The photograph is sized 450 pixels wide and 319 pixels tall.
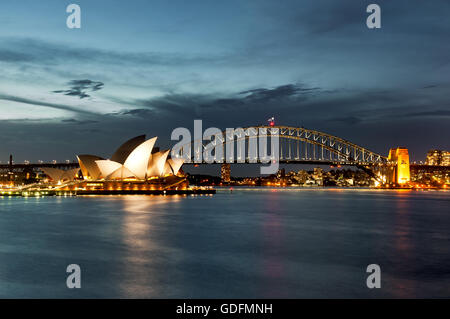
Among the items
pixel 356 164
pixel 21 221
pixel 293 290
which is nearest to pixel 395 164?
pixel 356 164

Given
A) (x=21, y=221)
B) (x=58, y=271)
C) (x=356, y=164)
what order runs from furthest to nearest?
(x=356, y=164), (x=21, y=221), (x=58, y=271)

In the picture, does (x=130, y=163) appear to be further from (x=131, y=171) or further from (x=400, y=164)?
(x=400, y=164)

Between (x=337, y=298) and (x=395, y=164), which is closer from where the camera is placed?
(x=337, y=298)

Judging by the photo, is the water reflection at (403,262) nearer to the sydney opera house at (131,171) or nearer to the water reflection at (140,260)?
the water reflection at (140,260)

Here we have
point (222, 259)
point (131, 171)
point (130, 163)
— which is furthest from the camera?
point (131, 171)

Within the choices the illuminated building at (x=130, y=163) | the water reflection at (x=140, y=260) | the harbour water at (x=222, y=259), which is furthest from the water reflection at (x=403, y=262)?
the illuminated building at (x=130, y=163)

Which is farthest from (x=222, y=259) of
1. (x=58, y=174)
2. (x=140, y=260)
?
(x=58, y=174)
